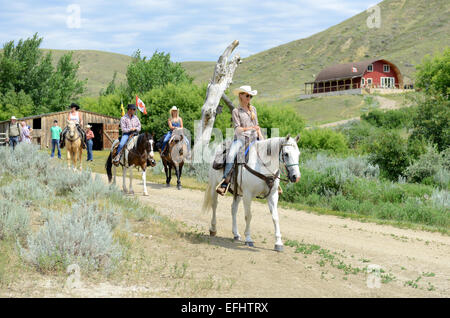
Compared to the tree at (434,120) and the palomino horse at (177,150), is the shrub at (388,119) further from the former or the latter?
the palomino horse at (177,150)

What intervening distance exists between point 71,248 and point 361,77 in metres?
78.1

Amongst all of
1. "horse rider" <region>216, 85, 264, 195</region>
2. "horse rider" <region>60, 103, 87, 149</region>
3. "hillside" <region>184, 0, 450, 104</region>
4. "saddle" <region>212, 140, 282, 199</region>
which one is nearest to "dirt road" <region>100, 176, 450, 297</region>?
"saddle" <region>212, 140, 282, 199</region>

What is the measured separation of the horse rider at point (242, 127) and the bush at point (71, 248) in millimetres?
2736

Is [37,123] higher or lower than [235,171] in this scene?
higher

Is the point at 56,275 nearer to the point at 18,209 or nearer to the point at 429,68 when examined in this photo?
the point at 18,209

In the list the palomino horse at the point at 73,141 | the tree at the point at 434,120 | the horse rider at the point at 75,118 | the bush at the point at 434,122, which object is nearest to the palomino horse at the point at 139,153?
the palomino horse at the point at 73,141

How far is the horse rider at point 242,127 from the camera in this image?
30.1 feet

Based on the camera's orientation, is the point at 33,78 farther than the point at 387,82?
No

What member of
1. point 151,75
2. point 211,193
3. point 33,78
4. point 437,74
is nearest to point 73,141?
point 211,193

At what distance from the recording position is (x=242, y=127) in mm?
9117

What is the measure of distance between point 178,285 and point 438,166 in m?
15.2

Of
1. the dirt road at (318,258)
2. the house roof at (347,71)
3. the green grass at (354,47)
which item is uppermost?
the green grass at (354,47)

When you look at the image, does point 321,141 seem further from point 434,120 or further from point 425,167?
point 425,167

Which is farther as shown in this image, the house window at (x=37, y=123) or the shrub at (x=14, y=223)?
the house window at (x=37, y=123)
